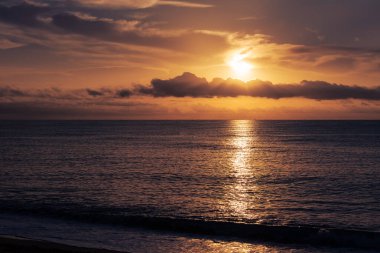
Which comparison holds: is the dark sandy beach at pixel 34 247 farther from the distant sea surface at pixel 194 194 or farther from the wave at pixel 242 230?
the wave at pixel 242 230

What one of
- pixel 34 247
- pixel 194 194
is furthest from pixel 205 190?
pixel 34 247

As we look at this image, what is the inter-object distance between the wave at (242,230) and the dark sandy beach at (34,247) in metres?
7.55

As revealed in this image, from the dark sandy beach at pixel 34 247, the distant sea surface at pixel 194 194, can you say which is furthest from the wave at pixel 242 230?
the dark sandy beach at pixel 34 247

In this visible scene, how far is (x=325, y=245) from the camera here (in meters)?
23.7

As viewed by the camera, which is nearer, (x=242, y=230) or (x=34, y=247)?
(x=34, y=247)

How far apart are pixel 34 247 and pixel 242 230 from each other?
12.7 meters

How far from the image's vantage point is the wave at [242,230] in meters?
24.3

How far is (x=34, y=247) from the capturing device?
1988 centimetres

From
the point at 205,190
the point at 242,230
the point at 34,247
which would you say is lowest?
the point at 242,230

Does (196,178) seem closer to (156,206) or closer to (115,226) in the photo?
(156,206)

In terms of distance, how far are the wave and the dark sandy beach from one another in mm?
7547

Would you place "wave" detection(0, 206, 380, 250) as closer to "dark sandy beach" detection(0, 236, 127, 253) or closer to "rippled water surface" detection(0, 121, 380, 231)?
"rippled water surface" detection(0, 121, 380, 231)

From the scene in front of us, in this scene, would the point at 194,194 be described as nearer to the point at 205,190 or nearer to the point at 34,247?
the point at 205,190

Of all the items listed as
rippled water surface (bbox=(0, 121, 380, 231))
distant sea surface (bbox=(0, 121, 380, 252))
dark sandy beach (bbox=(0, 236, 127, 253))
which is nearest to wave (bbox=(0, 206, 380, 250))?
distant sea surface (bbox=(0, 121, 380, 252))
